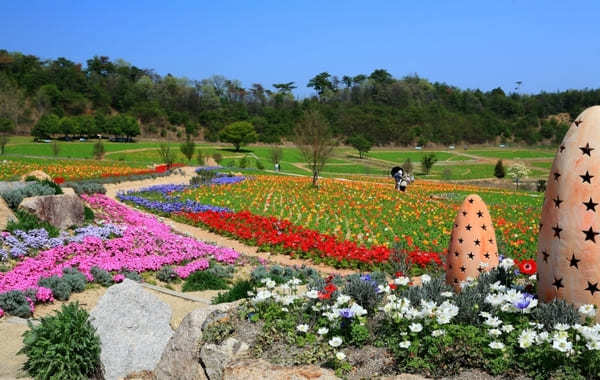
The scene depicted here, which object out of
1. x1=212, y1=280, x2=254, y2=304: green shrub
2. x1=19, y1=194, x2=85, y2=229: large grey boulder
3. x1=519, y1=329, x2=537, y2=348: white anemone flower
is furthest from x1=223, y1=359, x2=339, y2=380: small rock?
x1=19, y1=194, x2=85, y2=229: large grey boulder

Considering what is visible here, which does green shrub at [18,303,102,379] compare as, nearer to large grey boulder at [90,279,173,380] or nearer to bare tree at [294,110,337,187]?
large grey boulder at [90,279,173,380]

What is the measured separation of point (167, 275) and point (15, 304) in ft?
10.2

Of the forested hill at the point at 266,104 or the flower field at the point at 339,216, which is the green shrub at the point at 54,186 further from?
the forested hill at the point at 266,104

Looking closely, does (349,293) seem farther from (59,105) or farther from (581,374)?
(59,105)

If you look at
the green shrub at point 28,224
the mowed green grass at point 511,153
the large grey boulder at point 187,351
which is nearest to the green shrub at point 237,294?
the large grey boulder at point 187,351

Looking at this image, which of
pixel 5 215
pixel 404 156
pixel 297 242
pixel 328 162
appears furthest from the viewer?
pixel 404 156

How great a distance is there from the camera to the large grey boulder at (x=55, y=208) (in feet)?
43.4

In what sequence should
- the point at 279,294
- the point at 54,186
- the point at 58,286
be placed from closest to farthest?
A: the point at 279,294 < the point at 58,286 < the point at 54,186

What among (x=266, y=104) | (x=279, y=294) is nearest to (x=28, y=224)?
(x=279, y=294)

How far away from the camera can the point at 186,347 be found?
5.21 metres

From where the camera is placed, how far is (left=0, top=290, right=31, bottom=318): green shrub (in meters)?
7.83

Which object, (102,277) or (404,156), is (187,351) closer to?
(102,277)

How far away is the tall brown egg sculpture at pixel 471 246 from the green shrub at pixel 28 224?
10.7 m

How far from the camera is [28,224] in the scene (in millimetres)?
12633
